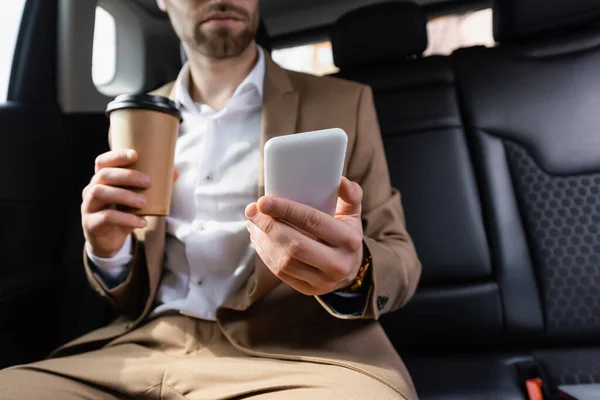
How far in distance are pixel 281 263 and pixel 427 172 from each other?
31.8 inches

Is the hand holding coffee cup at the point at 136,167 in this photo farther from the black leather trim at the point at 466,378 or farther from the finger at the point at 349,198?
the black leather trim at the point at 466,378

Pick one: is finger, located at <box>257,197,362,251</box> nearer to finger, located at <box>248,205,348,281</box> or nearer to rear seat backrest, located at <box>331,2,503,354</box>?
finger, located at <box>248,205,348,281</box>

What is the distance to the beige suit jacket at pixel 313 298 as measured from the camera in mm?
895

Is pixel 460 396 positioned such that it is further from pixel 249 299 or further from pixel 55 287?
pixel 55 287

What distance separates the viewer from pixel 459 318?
1.28 metres

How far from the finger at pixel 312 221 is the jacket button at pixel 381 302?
22 cm

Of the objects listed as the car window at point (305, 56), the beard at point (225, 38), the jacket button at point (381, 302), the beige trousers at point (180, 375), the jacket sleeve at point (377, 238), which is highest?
the car window at point (305, 56)

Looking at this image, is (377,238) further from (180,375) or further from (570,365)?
(570,365)

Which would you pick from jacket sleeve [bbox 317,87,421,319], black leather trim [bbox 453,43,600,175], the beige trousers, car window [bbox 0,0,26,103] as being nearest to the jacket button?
jacket sleeve [bbox 317,87,421,319]

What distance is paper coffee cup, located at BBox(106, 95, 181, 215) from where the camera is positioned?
817 millimetres

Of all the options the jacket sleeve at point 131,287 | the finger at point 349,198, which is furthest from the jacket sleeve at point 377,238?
the jacket sleeve at point 131,287

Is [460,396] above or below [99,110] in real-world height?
below

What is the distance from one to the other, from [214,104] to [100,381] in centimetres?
69

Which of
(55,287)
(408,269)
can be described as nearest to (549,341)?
(408,269)
